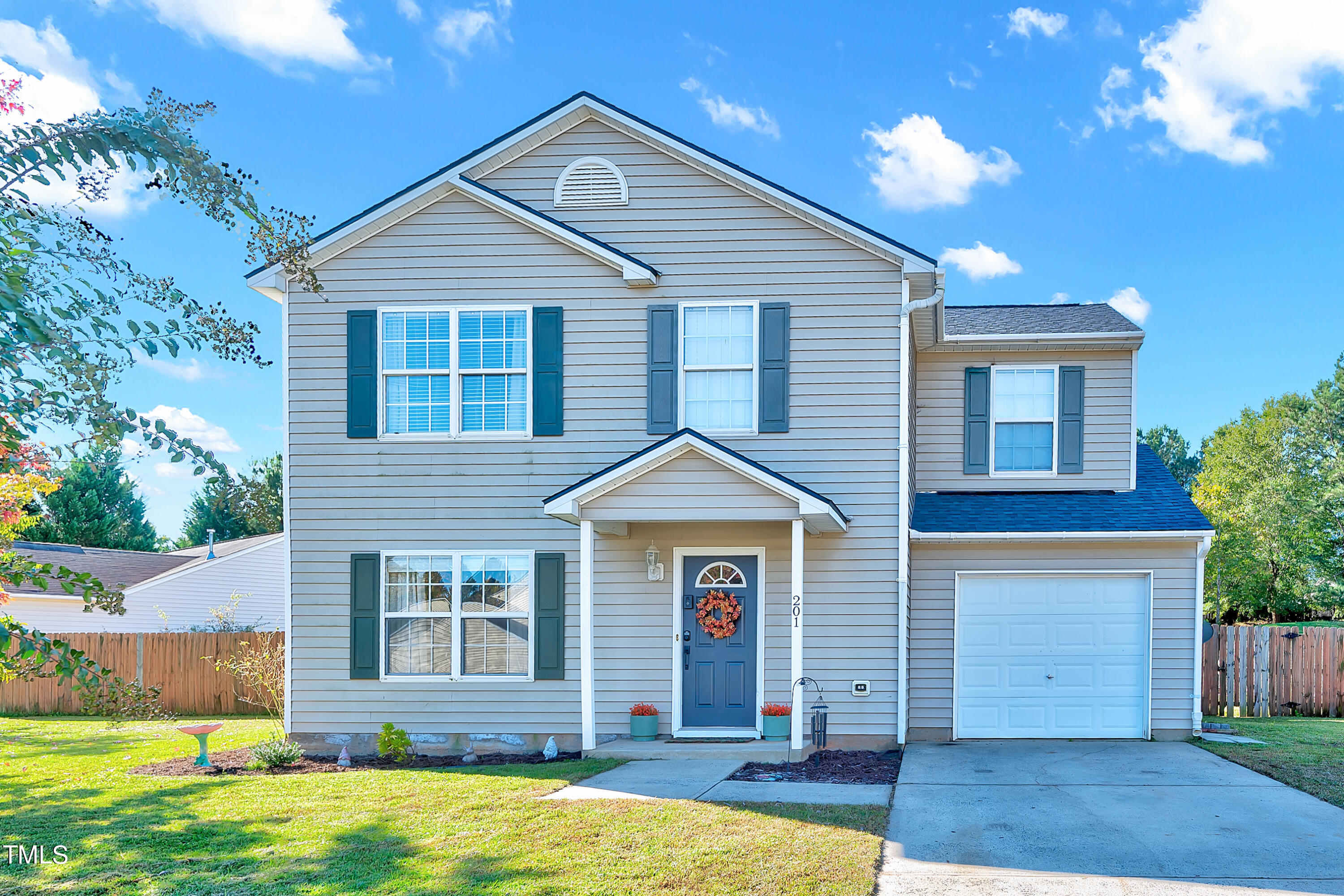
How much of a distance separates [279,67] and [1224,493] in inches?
1230

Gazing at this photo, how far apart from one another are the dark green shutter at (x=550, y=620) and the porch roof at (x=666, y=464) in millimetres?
1148

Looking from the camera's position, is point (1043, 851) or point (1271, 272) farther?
point (1271, 272)

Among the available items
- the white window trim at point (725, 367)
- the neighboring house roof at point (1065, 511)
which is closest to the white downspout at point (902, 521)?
the neighboring house roof at point (1065, 511)

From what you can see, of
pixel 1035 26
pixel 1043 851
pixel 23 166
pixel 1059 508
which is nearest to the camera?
pixel 23 166

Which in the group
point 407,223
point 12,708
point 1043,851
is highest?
point 407,223

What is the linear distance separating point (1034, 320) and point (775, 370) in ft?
15.9

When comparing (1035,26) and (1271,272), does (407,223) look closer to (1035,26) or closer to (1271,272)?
(1035,26)

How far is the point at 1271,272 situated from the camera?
36.5 metres

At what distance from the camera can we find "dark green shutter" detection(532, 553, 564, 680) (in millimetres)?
10812

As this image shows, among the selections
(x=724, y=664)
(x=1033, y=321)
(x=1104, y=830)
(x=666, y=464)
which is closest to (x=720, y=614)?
(x=724, y=664)

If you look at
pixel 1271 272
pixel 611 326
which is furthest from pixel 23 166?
pixel 1271 272

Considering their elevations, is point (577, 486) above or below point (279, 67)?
below

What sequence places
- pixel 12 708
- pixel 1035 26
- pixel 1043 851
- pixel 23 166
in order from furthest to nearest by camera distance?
pixel 1035 26 → pixel 12 708 → pixel 1043 851 → pixel 23 166

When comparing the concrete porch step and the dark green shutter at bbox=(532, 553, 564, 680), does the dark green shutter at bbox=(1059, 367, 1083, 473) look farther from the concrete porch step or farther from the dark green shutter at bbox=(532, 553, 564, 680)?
the dark green shutter at bbox=(532, 553, 564, 680)
